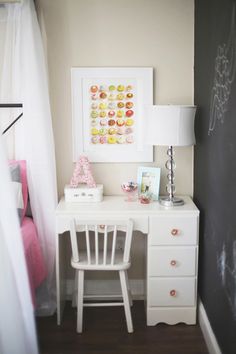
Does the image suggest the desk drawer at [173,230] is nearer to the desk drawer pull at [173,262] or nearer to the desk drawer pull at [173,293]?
the desk drawer pull at [173,262]

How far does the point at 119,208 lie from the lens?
8.91 feet

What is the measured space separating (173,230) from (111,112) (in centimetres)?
100

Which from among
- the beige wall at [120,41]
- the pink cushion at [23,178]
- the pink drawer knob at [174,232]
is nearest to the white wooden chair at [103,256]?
the pink drawer knob at [174,232]

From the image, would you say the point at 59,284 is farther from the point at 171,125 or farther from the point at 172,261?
the point at 171,125

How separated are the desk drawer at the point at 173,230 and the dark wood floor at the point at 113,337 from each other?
603 mm

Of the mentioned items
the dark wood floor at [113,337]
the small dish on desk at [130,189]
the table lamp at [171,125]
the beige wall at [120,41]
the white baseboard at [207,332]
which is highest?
the beige wall at [120,41]

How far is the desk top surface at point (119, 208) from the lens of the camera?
2.66 m

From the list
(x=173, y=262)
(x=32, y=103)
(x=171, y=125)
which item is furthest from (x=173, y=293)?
(x=32, y=103)

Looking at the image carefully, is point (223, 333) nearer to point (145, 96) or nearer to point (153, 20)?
point (145, 96)

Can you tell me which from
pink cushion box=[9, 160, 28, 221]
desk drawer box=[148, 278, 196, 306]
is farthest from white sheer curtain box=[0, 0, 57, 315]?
desk drawer box=[148, 278, 196, 306]

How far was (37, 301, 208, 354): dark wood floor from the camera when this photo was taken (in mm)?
2500

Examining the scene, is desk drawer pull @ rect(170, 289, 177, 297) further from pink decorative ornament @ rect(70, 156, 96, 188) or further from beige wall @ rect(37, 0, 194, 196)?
beige wall @ rect(37, 0, 194, 196)

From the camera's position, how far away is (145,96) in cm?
298

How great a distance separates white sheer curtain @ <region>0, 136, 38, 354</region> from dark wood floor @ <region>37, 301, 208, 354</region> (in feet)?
2.63
